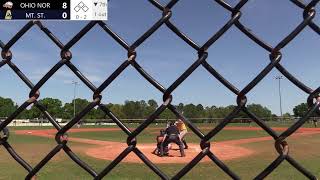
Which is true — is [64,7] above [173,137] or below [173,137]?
above

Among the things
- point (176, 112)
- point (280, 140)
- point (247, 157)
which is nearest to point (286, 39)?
point (280, 140)

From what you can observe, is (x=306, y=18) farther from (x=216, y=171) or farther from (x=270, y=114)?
(x=270, y=114)

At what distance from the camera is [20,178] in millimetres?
11109

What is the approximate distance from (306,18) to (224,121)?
1.73 feet

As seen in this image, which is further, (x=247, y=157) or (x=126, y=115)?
(x=126, y=115)
